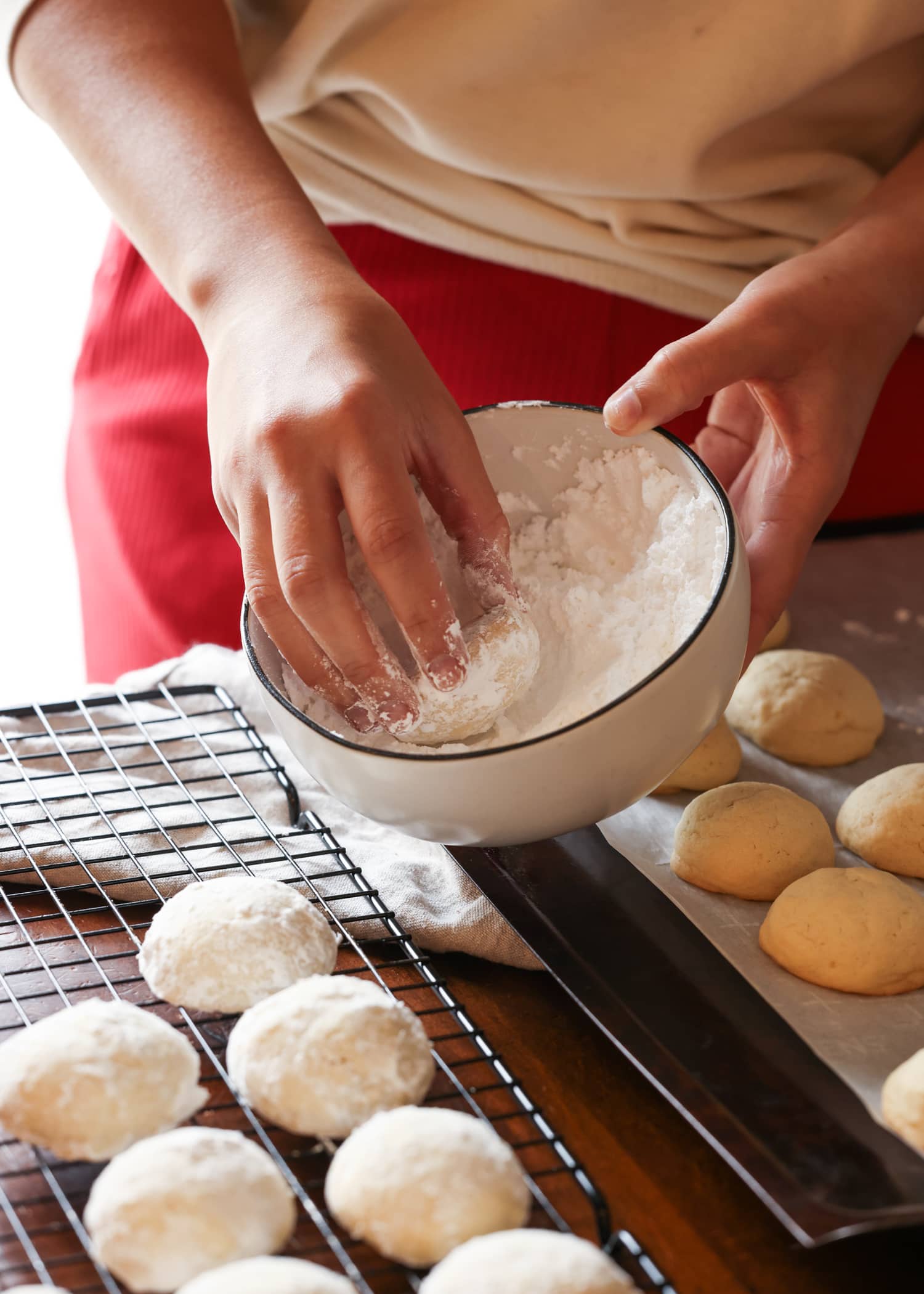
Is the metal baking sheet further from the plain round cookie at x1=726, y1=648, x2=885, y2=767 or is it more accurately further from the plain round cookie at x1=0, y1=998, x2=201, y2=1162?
the plain round cookie at x1=0, y1=998, x2=201, y2=1162

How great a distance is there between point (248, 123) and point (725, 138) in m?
0.47

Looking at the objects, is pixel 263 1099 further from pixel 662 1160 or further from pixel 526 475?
pixel 526 475

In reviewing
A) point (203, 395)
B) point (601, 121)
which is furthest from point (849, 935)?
point (203, 395)

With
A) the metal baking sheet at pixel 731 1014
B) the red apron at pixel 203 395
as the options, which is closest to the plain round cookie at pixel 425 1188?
the metal baking sheet at pixel 731 1014

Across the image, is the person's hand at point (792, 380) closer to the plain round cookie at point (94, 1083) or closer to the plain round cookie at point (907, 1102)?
the plain round cookie at point (907, 1102)

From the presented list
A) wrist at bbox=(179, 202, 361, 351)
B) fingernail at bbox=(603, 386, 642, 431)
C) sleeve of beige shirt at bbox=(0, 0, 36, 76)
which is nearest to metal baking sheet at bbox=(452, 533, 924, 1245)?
fingernail at bbox=(603, 386, 642, 431)

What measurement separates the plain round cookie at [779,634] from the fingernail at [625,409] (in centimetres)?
54

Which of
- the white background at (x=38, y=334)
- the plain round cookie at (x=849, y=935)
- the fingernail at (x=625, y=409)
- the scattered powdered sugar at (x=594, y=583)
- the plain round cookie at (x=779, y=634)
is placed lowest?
the white background at (x=38, y=334)

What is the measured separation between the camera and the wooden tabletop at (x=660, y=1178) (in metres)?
0.71

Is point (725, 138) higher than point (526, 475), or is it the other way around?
point (725, 138)

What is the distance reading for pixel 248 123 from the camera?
3.48 ft

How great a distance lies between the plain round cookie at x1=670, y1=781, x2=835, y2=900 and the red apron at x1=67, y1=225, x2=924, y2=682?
0.53m

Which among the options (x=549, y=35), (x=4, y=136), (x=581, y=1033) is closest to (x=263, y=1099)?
(x=581, y=1033)

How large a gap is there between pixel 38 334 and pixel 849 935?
264 centimetres
